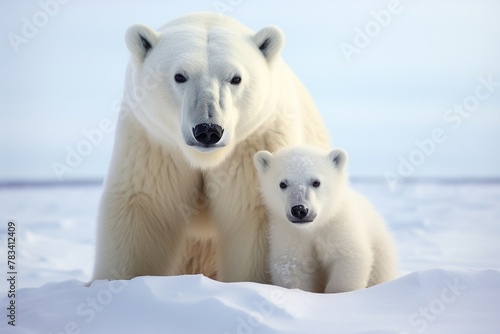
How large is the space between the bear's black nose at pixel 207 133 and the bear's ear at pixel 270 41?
94 cm

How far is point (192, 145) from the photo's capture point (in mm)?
4297

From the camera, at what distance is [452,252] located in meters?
8.89

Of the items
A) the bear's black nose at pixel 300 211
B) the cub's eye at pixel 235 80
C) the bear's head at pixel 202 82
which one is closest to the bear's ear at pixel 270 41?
the bear's head at pixel 202 82

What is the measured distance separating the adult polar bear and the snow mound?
0.84 m

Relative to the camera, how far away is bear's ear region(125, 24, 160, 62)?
15.6ft

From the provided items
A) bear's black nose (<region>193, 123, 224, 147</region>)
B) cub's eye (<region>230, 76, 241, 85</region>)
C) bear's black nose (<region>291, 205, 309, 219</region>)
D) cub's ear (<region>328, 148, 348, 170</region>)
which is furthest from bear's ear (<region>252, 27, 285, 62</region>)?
bear's black nose (<region>291, 205, 309, 219</region>)

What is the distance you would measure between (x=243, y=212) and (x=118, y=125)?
1.11 metres

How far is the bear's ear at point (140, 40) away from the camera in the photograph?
4.75 m

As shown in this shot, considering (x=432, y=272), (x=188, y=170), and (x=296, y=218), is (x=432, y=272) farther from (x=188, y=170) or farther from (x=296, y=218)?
(x=188, y=170)

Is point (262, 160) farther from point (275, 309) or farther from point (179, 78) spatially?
point (275, 309)

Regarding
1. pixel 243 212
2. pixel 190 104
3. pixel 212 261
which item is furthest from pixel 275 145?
pixel 212 261

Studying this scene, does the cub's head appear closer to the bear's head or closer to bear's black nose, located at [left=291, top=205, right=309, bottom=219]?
bear's black nose, located at [left=291, top=205, right=309, bottom=219]

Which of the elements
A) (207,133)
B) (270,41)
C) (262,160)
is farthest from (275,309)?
(270,41)

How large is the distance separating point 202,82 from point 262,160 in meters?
0.74
